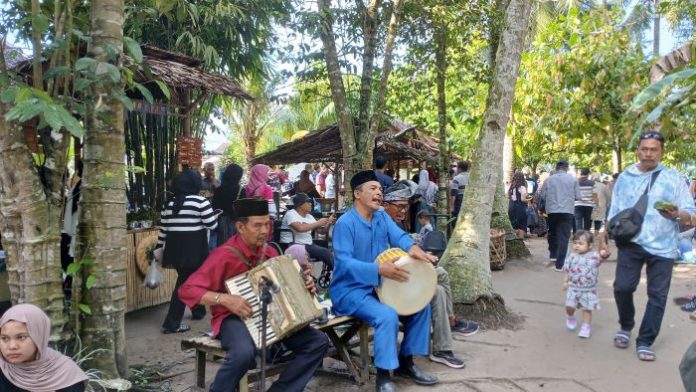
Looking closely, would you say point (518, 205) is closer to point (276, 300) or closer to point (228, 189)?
point (228, 189)

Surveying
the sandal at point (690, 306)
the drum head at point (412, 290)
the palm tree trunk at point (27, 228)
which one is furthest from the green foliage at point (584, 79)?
the palm tree trunk at point (27, 228)

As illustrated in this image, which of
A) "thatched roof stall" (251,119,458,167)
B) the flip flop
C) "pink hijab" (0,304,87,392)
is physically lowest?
the flip flop

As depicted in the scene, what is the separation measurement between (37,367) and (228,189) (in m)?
4.29

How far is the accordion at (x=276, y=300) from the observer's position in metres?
3.46

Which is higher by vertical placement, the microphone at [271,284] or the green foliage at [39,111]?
the green foliage at [39,111]

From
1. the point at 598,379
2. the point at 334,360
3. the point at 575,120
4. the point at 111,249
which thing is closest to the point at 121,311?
the point at 111,249

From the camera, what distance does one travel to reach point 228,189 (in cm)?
701

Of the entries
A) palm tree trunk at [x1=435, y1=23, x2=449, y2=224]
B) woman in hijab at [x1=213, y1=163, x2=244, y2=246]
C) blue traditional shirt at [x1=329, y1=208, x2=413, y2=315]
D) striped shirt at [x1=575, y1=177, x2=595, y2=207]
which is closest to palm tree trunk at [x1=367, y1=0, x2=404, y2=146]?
palm tree trunk at [x1=435, y1=23, x2=449, y2=224]

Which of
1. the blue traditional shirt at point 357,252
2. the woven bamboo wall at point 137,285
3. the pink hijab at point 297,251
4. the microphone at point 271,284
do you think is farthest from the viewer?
the woven bamboo wall at point 137,285

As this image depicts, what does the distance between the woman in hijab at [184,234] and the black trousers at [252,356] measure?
7.92ft

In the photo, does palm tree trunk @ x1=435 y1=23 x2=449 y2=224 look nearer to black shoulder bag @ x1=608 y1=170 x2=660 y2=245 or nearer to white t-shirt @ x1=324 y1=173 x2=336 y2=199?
black shoulder bag @ x1=608 y1=170 x2=660 y2=245

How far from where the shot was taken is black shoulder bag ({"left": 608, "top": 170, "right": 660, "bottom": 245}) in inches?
196

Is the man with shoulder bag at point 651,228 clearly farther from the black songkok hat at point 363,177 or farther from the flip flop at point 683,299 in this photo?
the flip flop at point 683,299

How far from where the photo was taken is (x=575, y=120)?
11711mm
